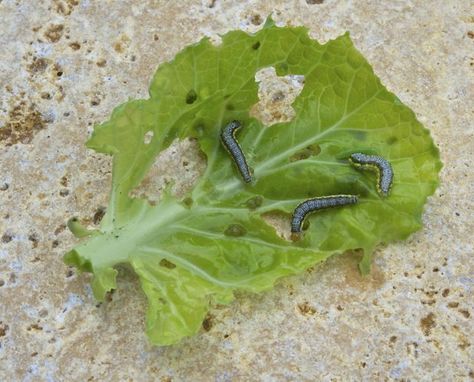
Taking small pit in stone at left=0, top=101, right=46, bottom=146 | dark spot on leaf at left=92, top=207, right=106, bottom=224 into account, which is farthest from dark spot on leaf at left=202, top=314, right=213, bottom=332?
small pit in stone at left=0, top=101, right=46, bottom=146

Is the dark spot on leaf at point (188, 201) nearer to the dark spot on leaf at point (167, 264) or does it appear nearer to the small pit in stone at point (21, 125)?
the dark spot on leaf at point (167, 264)

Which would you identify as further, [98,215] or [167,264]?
[98,215]

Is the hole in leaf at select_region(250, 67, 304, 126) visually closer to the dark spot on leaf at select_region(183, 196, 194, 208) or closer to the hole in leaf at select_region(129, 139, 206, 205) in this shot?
the hole in leaf at select_region(129, 139, 206, 205)

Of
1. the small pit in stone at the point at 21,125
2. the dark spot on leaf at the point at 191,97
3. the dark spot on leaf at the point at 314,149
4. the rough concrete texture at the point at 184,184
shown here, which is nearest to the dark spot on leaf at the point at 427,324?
the rough concrete texture at the point at 184,184

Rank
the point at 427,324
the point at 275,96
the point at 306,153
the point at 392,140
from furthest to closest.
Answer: the point at 275,96 < the point at 306,153 < the point at 392,140 < the point at 427,324

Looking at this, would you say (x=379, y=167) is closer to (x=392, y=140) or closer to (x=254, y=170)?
(x=392, y=140)

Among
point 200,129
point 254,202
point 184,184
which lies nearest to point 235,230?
point 254,202

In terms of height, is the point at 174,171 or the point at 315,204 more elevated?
the point at 174,171
